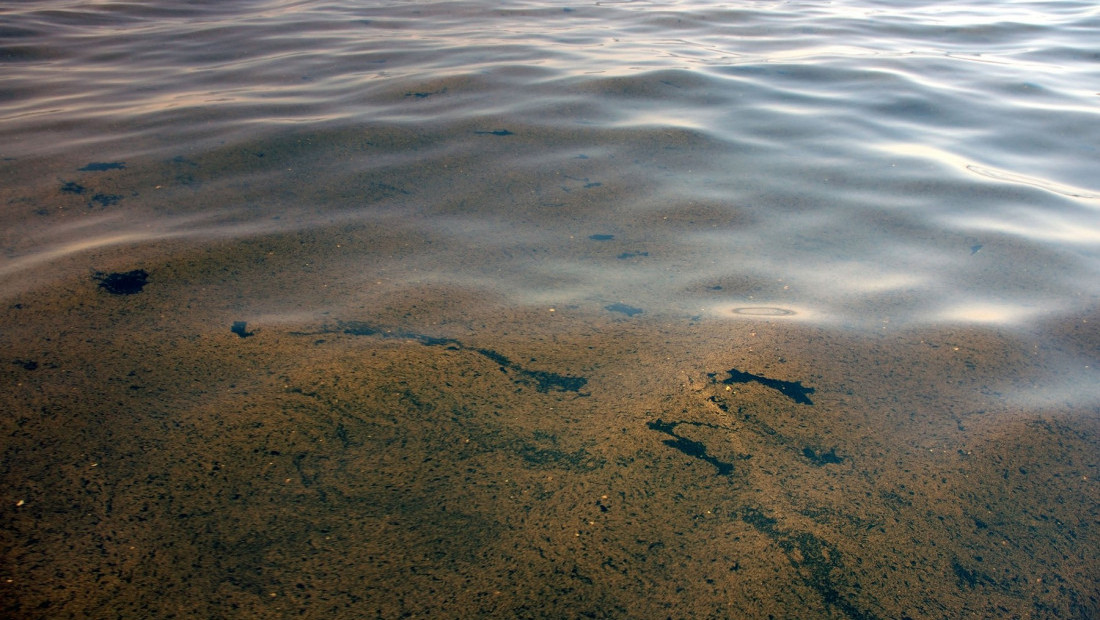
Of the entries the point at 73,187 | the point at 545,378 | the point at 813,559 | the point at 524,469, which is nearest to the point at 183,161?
the point at 73,187

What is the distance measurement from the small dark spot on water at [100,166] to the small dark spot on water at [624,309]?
222 centimetres

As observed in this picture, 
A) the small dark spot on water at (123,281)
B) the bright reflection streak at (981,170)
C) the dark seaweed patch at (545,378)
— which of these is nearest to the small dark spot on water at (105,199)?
the small dark spot on water at (123,281)

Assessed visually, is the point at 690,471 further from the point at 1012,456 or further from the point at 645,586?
the point at 1012,456

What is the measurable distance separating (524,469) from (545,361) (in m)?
0.38

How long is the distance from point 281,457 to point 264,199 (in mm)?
1515

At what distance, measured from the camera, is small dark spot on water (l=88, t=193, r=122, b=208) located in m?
2.61

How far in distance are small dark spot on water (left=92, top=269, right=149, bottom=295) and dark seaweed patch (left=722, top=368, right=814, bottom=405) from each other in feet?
5.46

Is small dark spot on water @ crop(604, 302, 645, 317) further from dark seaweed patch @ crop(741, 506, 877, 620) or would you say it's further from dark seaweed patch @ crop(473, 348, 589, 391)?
dark seaweed patch @ crop(741, 506, 877, 620)

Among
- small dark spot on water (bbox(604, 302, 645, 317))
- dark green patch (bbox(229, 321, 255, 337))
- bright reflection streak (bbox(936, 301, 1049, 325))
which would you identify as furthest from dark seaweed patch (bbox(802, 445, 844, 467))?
dark green patch (bbox(229, 321, 255, 337))

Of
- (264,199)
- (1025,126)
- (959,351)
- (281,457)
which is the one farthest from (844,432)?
(1025,126)

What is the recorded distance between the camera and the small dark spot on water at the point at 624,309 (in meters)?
2.00

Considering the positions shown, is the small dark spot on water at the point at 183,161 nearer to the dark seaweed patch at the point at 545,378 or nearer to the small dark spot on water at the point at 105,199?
the small dark spot on water at the point at 105,199

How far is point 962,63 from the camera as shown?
5.03 meters

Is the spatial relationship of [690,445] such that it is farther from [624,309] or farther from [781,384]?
[624,309]
